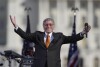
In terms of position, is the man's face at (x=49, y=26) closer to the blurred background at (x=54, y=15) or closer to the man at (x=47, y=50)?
the man at (x=47, y=50)

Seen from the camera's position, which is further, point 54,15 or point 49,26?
point 54,15

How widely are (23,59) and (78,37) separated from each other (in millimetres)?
725

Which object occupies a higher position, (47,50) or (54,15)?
(54,15)

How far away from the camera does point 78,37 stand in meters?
6.68

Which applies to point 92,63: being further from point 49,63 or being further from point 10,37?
point 49,63

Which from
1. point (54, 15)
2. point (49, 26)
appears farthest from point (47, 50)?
point (54, 15)

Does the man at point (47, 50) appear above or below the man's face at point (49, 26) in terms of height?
below

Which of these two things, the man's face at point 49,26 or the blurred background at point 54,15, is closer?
the man's face at point 49,26

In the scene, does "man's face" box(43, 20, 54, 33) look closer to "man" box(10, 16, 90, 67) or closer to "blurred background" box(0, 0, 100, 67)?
"man" box(10, 16, 90, 67)

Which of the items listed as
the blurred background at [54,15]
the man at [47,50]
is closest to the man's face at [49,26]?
the man at [47,50]

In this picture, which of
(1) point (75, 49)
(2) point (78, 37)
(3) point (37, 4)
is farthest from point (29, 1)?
(2) point (78, 37)

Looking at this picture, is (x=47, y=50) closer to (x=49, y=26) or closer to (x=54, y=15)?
(x=49, y=26)

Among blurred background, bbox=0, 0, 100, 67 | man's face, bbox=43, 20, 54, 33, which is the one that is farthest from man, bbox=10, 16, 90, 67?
blurred background, bbox=0, 0, 100, 67

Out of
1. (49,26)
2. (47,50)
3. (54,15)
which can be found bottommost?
(47,50)
